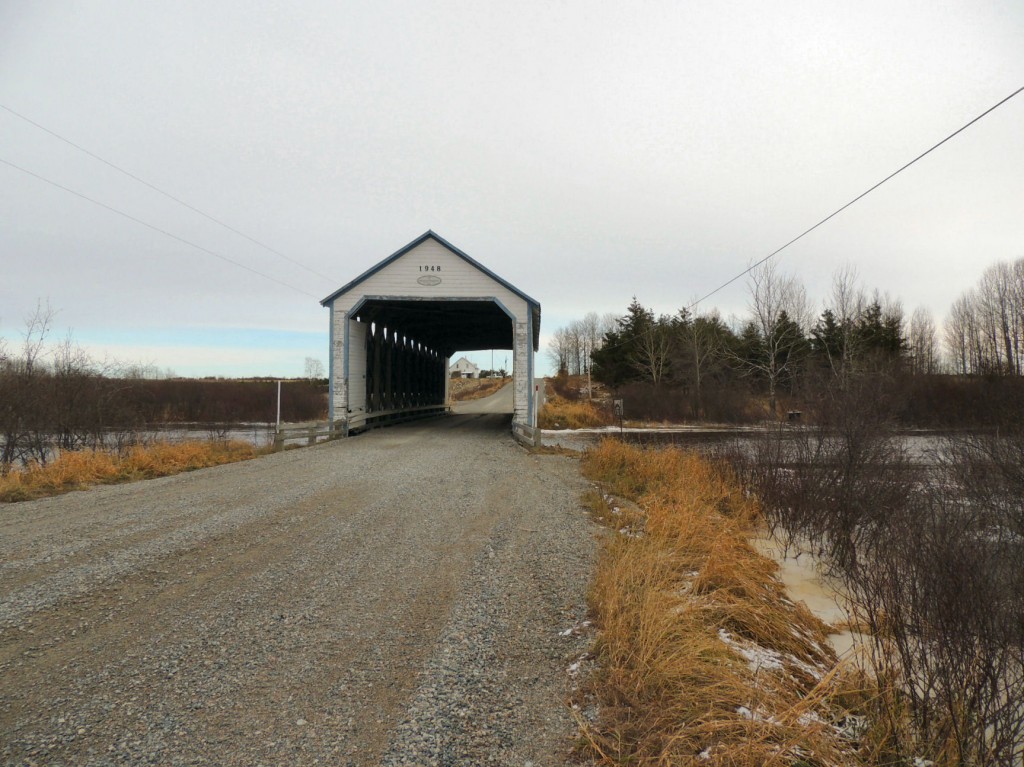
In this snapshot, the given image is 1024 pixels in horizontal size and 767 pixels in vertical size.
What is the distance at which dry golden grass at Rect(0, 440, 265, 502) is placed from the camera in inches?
349

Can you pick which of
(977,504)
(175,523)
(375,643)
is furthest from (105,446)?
(977,504)

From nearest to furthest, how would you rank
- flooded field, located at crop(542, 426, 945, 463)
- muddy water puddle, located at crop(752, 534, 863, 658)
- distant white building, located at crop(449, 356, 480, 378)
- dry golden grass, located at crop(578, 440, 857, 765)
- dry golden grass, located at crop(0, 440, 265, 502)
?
dry golden grass, located at crop(578, 440, 857, 765)
muddy water puddle, located at crop(752, 534, 863, 658)
dry golden grass, located at crop(0, 440, 265, 502)
flooded field, located at crop(542, 426, 945, 463)
distant white building, located at crop(449, 356, 480, 378)

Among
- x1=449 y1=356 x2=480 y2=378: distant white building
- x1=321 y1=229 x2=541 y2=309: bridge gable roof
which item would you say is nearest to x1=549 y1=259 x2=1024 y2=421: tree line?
x1=321 y1=229 x2=541 y2=309: bridge gable roof

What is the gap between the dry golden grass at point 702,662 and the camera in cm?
259

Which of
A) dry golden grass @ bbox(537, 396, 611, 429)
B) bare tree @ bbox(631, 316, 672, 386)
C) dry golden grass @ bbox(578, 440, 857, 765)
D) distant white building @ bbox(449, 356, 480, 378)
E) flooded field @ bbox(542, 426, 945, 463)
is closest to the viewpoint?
dry golden grass @ bbox(578, 440, 857, 765)

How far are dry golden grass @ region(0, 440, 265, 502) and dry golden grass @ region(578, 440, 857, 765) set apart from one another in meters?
9.11

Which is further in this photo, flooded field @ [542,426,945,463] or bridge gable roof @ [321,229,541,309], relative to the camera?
bridge gable roof @ [321,229,541,309]

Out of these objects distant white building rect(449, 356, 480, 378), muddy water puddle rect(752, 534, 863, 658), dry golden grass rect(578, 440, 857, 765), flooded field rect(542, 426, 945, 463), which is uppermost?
distant white building rect(449, 356, 480, 378)

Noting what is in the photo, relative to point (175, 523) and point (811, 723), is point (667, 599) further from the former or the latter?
point (175, 523)

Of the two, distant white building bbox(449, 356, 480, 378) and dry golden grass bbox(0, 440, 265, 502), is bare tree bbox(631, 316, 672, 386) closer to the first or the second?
dry golden grass bbox(0, 440, 265, 502)

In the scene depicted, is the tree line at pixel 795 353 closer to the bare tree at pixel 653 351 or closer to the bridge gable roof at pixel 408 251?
the bare tree at pixel 653 351

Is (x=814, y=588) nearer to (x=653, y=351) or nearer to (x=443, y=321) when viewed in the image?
(x=443, y=321)

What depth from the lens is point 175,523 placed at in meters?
6.64

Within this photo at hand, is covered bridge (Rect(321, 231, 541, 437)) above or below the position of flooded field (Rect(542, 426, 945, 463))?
above
